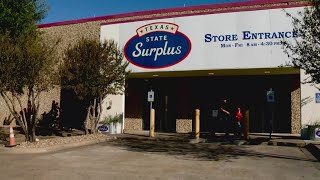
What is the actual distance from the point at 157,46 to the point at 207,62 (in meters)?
2.66

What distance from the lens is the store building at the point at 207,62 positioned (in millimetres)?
17672

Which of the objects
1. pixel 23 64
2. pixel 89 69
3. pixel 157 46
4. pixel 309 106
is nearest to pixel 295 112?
pixel 309 106

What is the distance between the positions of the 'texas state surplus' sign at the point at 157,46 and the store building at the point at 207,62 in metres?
0.05

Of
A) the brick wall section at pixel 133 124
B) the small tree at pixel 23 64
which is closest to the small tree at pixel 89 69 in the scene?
the small tree at pixel 23 64

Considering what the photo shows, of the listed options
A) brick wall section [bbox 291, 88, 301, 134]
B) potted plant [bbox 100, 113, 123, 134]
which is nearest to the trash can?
brick wall section [bbox 291, 88, 301, 134]

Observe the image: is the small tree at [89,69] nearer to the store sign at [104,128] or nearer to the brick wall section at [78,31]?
the store sign at [104,128]

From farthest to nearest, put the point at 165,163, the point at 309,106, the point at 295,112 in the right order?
the point at 295,112 < the point at 309,106 < the point at 165,163

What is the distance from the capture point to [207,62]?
18562 millimetres

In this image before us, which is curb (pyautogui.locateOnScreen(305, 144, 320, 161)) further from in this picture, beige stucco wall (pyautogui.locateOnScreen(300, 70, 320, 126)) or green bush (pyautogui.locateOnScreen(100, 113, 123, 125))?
green bush (pyautogui.locateOnScreen(100, 113, 123, 125))

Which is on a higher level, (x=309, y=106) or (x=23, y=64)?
(x=23, y=64)

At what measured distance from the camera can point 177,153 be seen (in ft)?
42.7

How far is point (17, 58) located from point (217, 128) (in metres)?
11.0

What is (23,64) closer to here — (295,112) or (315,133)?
(315,133)

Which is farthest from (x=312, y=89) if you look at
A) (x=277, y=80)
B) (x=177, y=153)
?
(x=177, y=153)
